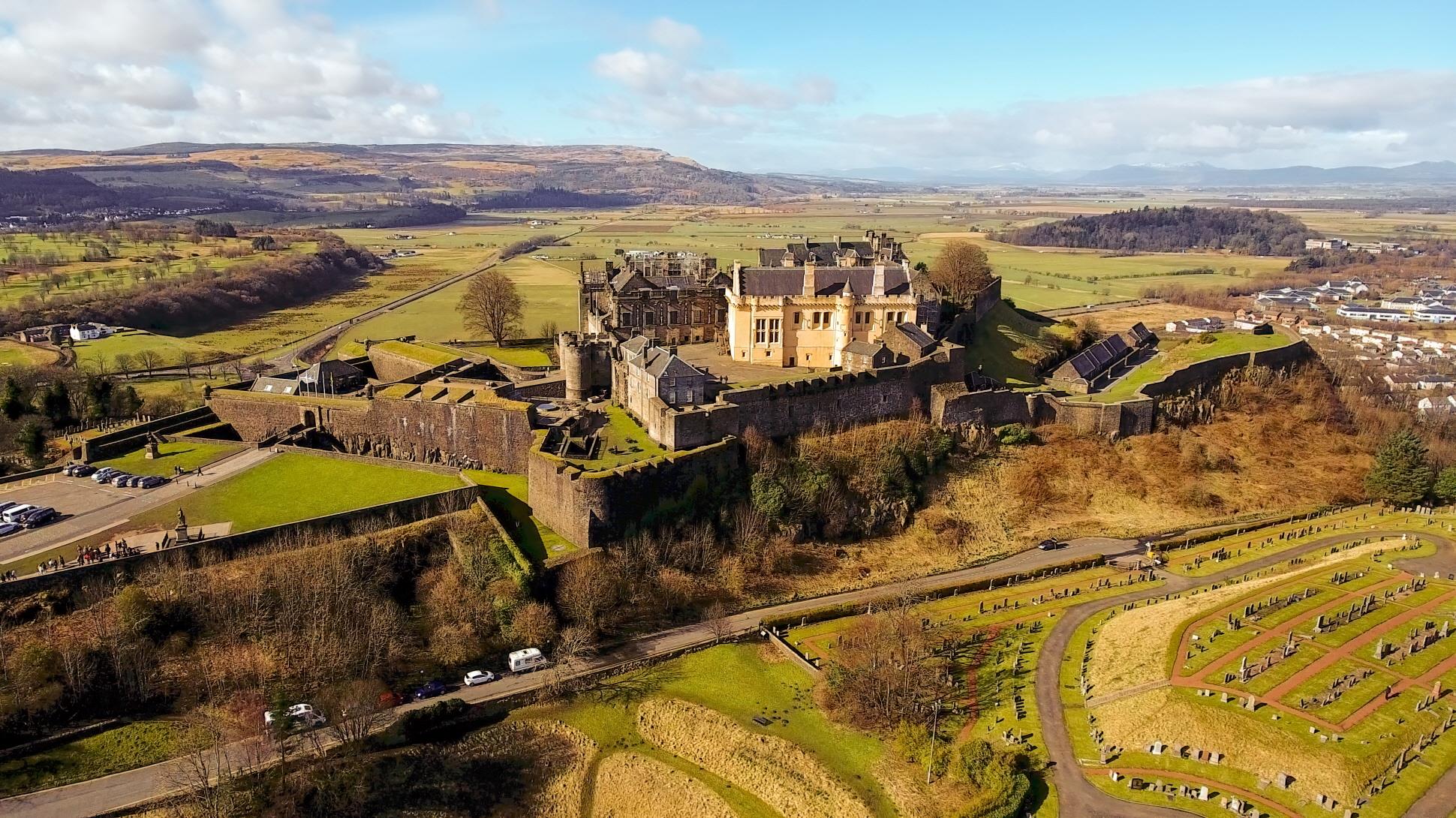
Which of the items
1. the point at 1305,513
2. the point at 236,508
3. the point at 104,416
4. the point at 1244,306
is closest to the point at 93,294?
the point at 104,416

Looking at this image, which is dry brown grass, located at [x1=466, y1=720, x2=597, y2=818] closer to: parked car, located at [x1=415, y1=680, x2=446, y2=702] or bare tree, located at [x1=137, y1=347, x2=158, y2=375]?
parked car, located at [x1=415, y1=680, x2=446, y2=702]

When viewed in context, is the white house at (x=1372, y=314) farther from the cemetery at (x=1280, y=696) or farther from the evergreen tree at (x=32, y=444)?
the evergreen tree at (x=32, y=444)

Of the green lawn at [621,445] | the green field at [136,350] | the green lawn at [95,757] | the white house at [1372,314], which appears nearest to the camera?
the green lawn at [95,757]

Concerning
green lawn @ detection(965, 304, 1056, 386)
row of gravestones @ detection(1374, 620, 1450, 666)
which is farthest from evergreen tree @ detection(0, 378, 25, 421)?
row of gravestones @ detection(1374, 620, 1450, 666)

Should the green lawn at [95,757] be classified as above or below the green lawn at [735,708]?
above

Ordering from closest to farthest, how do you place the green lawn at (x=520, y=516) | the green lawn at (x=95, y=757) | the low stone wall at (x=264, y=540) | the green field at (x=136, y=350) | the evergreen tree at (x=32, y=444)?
the green lawn at (x=95, y=757) → the low stone wall at (x=264, y=540) → the green lawn at (x=520, y=516) → the evergreen tree at (x=32, y=444) → the green field at (x=136, y=350)

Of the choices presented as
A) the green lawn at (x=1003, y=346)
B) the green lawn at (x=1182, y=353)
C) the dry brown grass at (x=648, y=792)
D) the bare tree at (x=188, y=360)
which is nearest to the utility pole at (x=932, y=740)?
the dry brown grass at (x=648, y=792)
